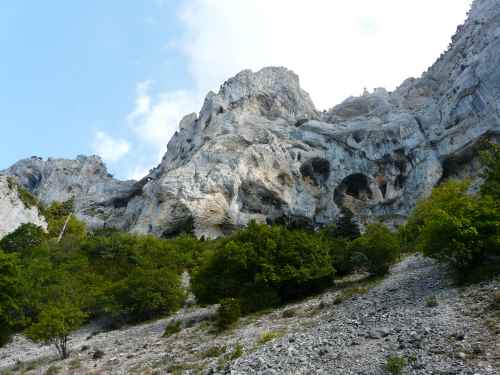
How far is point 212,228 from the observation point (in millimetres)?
64688

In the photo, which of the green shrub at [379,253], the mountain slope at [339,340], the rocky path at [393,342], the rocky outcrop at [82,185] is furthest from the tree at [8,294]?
the rocky outcrop at [82,185]

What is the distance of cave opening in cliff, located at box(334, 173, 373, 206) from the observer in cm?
7194

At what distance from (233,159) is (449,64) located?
49933 mm

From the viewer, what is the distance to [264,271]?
945 inches

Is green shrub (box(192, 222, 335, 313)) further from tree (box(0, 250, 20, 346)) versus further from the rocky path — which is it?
tree (box(0, 250, 20, 346))

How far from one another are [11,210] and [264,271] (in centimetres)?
4210

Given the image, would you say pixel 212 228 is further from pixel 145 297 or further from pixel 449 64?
pixel 449 64

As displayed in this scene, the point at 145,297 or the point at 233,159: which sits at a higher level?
the point at 233,159

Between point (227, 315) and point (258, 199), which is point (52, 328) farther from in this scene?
point (258, 199)

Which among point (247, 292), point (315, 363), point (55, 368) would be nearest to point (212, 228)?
point (247, 292)

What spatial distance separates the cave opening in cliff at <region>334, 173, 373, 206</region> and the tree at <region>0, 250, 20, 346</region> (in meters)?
51.2

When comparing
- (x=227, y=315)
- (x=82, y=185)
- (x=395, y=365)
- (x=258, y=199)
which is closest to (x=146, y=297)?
(x=227, y=315)

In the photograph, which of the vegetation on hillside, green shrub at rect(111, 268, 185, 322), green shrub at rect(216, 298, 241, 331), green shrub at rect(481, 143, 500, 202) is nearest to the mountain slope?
green shrub at rect(216, 298, 241, 331)

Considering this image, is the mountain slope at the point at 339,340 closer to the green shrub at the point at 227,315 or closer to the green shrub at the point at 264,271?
the green shrub at the point at 227,315
